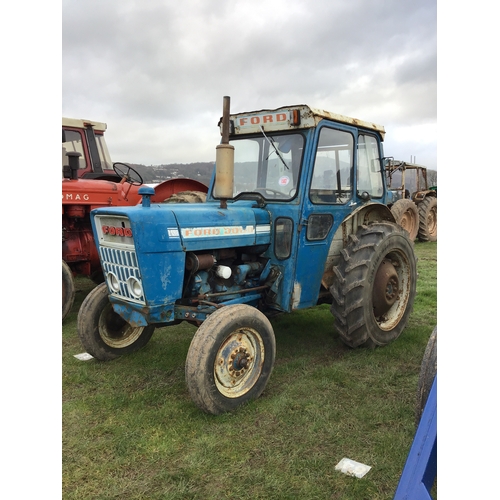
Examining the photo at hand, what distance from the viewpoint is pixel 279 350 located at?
164 inches

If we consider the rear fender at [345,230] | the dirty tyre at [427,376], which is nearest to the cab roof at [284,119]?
the rear fender at [345,230]

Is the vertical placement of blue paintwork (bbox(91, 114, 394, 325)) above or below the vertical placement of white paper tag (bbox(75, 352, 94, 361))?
above

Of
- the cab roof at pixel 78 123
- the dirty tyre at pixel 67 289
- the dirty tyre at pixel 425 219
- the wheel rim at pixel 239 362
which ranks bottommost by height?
the wheel rim at pixel 239 362

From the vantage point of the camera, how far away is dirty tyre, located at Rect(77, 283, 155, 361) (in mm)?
3812

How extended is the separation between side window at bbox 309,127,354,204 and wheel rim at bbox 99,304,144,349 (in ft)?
6.59

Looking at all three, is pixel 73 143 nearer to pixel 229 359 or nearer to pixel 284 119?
pixel 284 119

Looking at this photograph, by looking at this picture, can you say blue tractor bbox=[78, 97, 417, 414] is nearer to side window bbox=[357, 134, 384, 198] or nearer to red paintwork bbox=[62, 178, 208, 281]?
side window bbox=[357, 134, 384, 198]

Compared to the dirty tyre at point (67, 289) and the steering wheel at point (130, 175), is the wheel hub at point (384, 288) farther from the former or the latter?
the steering wheel at point (130, 175)

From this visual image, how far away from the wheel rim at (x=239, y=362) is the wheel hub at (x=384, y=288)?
4.64ft

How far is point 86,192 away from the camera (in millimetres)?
5738

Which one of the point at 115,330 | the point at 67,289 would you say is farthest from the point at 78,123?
the point at 115,330

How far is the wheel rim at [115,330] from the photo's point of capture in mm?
3928

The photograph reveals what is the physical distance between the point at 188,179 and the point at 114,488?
550 centimetres


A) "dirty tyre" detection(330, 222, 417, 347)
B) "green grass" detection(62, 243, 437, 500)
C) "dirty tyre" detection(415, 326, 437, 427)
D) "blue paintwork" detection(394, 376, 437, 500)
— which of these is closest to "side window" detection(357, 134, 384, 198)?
"dirty tyre" detection(330, 222, 417, 347)
